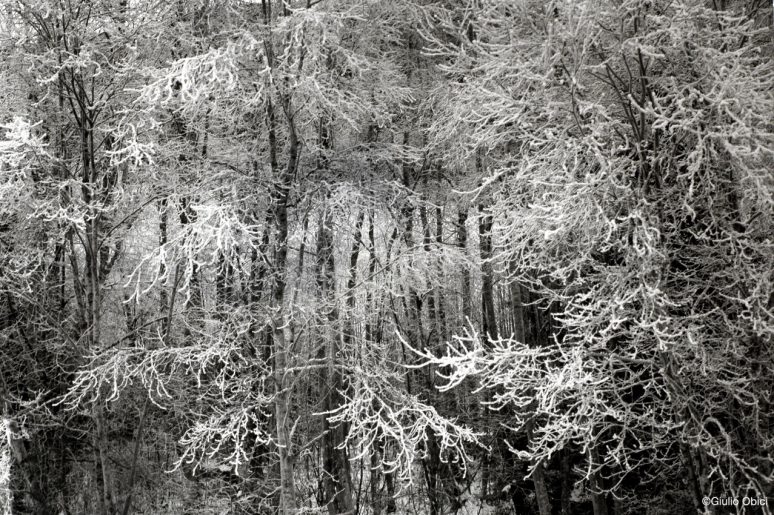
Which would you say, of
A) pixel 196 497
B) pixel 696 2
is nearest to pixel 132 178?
pixel 196 497

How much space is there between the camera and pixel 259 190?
7.81 metres

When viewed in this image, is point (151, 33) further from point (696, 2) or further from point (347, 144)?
point (696, 2)

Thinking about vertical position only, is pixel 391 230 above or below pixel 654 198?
above

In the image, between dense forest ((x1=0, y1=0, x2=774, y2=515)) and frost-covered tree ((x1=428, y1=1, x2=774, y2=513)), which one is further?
dense forest ((x1=0, y1=0, x2=774, y2=515))

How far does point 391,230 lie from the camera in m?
12.5

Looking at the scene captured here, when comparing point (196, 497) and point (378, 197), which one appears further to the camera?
point (196, 497)

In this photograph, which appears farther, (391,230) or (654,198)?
(391,230)

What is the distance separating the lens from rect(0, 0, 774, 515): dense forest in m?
6.02

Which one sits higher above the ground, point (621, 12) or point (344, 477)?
point (621, 12)

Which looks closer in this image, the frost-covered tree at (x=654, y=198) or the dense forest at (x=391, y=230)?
the frost-covered tree at (x=654, y=198)

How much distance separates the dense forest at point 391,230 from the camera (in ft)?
19.7

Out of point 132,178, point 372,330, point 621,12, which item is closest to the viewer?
point 621,12

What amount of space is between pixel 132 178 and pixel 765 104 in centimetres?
786

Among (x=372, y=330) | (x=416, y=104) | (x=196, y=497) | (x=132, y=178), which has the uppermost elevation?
(x=416, y=104)
